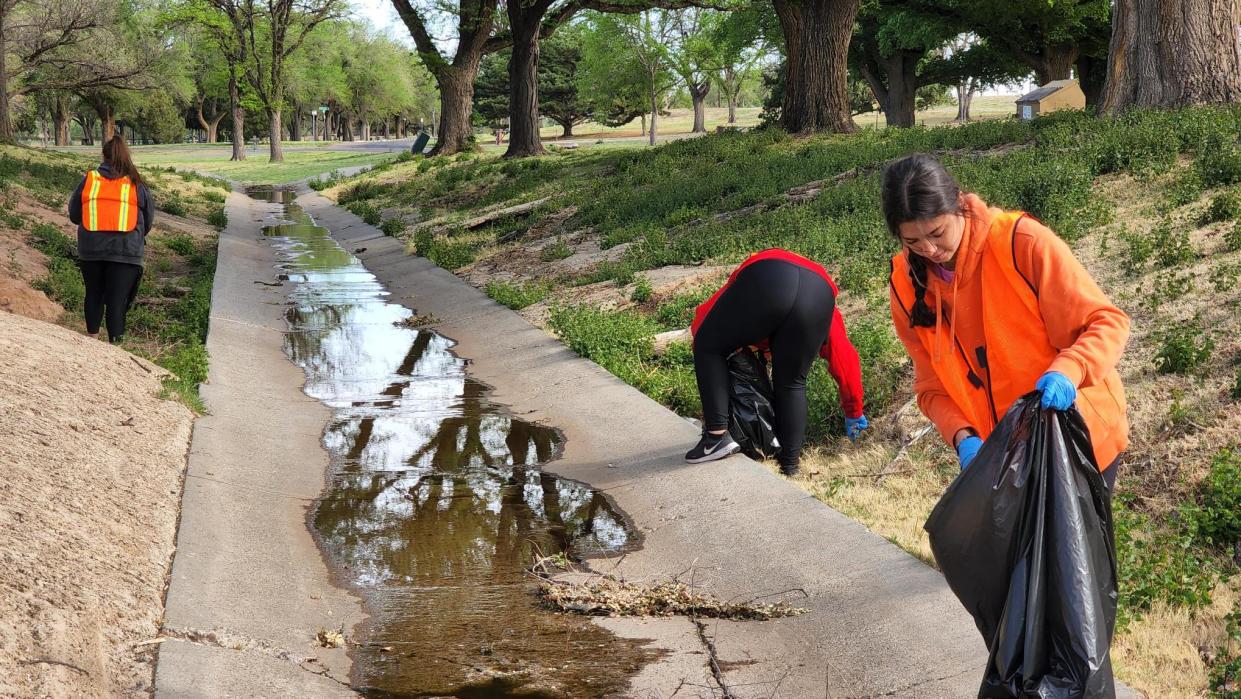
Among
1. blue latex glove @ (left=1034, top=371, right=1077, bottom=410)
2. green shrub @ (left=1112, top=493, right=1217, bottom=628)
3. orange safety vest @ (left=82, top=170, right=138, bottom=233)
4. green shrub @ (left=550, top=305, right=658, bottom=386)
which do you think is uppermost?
orange safety vest @ (left=82, top=170, right=138, bottom=233)

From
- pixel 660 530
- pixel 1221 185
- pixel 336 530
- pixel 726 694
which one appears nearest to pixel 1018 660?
pixel 726 694

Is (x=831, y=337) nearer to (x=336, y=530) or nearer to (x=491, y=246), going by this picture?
(x=336, y=530)

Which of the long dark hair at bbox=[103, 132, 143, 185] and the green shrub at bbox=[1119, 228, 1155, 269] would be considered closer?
the green shrub at bbox=[1119, 228, 1155, 269]

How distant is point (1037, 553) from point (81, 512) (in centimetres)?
472

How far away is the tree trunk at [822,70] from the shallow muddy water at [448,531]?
13.3m

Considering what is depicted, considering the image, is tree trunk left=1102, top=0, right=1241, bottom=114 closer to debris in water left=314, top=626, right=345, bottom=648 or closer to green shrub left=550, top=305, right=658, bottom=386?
green shrub left=550, top=305, right=658, bottom=386

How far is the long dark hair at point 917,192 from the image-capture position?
3684 millimetres

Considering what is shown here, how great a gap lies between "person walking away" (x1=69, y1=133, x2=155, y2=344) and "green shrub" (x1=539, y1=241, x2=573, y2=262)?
723 centimetres

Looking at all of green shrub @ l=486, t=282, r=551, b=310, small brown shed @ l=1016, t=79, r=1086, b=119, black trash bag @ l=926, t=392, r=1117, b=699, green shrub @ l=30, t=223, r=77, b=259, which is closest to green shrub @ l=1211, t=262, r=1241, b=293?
Result: black trash bag @ l=926, t=392, r=1117, b=699

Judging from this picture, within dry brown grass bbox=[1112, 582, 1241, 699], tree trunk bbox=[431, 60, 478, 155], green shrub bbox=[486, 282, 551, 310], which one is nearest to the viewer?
dry brown grass bbox=[1112, 582, 1241, 699]

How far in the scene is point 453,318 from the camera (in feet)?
47.9

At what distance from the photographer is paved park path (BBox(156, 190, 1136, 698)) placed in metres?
4.84

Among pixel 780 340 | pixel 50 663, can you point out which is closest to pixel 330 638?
pixel 50 663

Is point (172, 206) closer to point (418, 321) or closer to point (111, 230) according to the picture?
point (418, 321)
